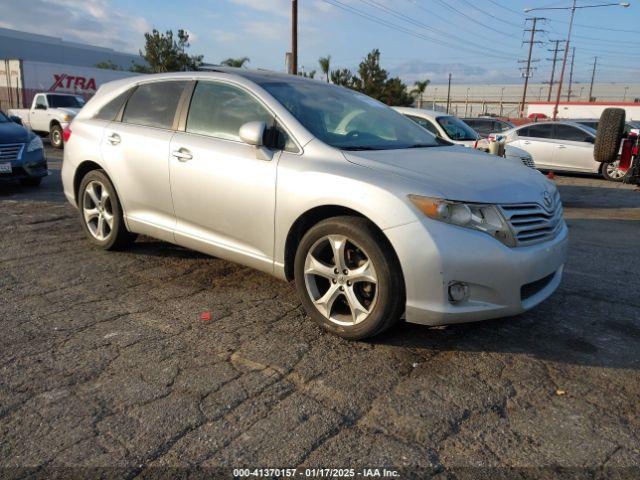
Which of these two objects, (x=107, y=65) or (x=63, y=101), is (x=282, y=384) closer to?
(x=63, y=101)

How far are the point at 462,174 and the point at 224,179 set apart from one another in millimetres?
1662

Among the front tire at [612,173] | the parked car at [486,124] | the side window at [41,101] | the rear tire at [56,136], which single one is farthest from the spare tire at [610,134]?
the side window at [41,101]

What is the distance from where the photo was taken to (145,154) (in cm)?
451

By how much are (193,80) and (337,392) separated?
115 inches

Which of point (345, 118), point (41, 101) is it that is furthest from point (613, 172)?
point (41, 101)

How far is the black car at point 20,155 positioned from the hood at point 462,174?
694 centimetres

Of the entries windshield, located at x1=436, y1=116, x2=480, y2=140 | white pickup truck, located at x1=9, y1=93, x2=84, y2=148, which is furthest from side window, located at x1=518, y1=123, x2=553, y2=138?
white pickup truck, located at x1=9, y1=93, x2=84, y2=148

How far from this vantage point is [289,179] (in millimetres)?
3566

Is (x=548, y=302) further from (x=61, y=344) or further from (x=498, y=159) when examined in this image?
(x=61, y=344)

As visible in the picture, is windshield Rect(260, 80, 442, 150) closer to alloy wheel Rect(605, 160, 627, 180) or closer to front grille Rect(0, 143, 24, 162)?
front grille Rect(0, 143, 24, 162)

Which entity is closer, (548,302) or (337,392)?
(337,392)

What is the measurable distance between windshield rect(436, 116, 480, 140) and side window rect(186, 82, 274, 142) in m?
6.55

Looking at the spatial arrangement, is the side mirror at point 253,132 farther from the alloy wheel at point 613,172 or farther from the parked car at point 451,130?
the alloy wheel at point 613,172

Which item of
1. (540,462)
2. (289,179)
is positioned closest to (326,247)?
(289,179)
